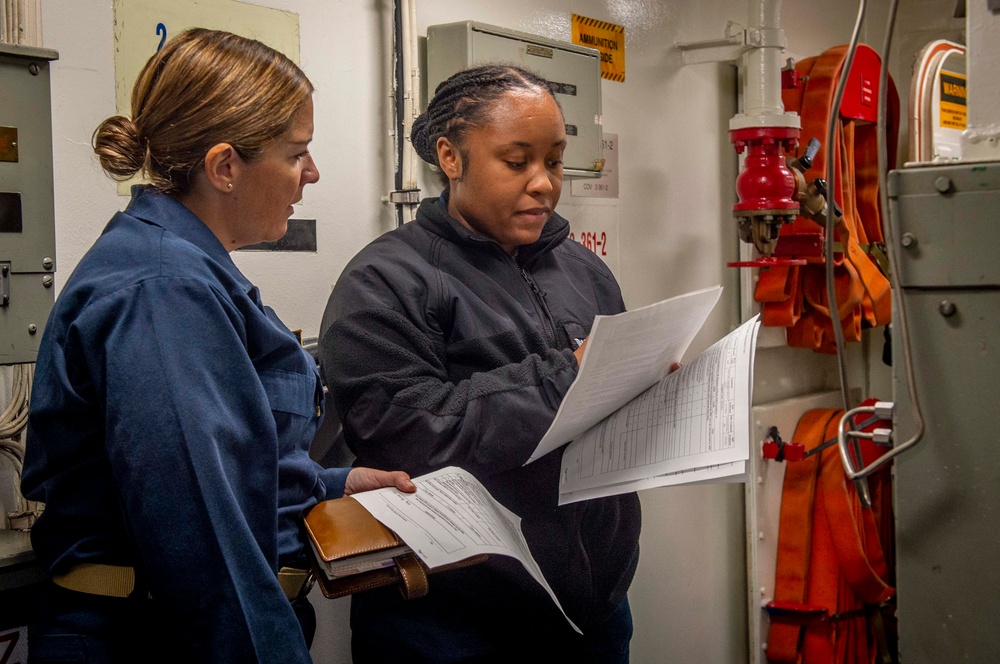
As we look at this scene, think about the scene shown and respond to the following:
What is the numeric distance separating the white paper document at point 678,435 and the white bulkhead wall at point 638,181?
721mm

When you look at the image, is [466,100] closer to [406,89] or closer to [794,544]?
[406,89]

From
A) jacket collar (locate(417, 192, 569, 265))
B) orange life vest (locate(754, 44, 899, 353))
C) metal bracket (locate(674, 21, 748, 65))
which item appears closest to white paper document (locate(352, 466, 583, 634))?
jacket collar (locate(417, 192, 569, 265))

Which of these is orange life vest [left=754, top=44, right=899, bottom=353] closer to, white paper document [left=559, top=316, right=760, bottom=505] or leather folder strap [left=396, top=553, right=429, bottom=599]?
white paper document [left=559, top=316, right=760, bottom=505]

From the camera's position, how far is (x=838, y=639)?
2.70 metres

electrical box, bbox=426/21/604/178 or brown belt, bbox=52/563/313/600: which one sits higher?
electrical box, bbox=426/21/604/178

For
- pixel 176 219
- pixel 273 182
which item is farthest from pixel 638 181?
pixel 176 219

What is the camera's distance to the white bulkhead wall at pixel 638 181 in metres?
1.49

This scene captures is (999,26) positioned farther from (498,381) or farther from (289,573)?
(289,573)

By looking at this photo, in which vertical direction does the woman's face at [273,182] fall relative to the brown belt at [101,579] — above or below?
above

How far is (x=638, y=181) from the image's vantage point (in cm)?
259

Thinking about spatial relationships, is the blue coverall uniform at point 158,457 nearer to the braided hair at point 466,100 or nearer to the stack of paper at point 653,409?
the stack of paper at point 653,409

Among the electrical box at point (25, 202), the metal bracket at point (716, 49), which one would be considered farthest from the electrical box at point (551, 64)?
the electrical box at point (25, 202)

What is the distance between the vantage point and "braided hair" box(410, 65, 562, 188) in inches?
59.7

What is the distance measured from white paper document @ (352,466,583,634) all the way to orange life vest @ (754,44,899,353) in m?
1.63
